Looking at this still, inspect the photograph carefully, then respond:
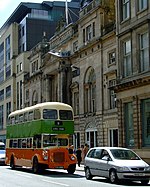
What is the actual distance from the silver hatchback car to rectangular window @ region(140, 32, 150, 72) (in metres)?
10.2

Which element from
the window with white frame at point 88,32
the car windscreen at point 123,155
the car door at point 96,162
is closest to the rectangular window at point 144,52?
the car door at point 96,162

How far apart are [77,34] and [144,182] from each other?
2862cm

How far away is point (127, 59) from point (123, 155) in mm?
14010

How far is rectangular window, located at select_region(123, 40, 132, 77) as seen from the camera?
33.8 meters

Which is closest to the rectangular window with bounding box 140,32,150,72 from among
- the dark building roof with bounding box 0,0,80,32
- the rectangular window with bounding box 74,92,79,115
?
the rectangular window with bounding box 74,92,79,115

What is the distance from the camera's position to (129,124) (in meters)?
33.5

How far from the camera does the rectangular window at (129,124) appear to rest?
33156 mm

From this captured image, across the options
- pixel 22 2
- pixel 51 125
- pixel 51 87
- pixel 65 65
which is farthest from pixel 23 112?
pixel 22 2

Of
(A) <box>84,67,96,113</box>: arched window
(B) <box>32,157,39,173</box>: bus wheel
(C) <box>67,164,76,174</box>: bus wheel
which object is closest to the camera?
(C) <box>67,164,76,174</box>: bus wheel

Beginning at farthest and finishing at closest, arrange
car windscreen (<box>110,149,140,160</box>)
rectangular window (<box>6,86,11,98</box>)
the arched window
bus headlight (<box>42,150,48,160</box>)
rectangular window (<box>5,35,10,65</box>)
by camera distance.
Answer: rectangular window (<box>5,35,10,65</box>) → rectangular window (<box>6,86,11,98</box>) → the arched window → bus headlight (<box>42,150,48,160</box>) → car windscreen (<box>110,149,140,160</box>)

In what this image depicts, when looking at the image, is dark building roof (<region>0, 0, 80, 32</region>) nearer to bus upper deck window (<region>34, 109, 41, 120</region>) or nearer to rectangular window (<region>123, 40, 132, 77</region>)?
rectangular window (<region>123, 40, 132, 77</region>)

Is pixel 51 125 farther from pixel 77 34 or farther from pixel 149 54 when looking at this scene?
pixel 77 34

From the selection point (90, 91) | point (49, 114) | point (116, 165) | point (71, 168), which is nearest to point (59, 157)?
point (71, 168)

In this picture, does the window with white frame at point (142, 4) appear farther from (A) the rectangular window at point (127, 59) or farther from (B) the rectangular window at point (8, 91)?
(B) the rectangular window at point (8, 91)
